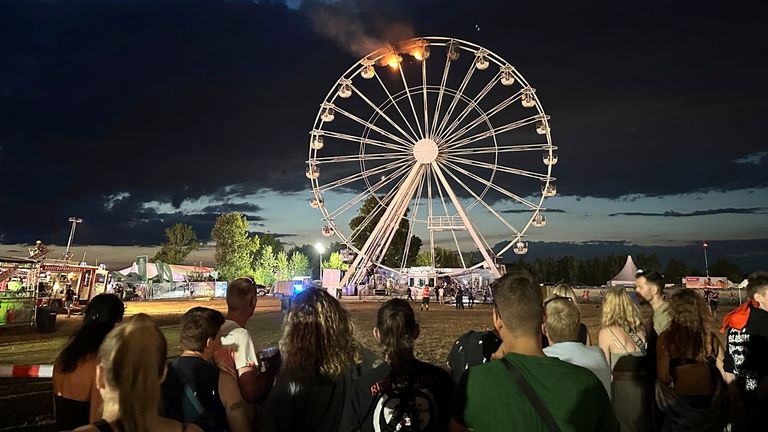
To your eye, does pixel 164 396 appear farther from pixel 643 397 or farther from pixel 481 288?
pixel 481 288

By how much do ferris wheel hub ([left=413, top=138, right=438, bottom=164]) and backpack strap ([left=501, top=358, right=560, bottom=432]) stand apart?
104 ft

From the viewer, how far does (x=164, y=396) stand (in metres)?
3.03

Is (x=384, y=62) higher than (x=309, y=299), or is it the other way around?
(x=384, y=62)

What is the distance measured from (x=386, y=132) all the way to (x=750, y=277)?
2946cm

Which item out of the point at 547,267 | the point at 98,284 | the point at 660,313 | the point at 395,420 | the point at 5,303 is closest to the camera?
the point at 395,420

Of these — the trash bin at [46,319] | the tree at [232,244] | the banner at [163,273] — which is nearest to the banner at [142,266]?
the banner at [163,273]

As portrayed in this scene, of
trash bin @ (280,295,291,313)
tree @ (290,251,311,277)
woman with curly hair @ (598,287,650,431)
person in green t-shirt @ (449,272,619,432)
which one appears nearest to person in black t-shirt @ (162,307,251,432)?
trash bin @ (280,295,291,313)

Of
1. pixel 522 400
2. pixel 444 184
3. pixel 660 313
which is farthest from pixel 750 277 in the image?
pixel 444 184

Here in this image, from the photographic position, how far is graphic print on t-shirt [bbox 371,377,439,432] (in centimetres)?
287

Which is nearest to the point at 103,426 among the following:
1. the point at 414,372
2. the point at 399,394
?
the point at 399,394

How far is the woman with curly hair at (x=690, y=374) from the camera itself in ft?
12.9

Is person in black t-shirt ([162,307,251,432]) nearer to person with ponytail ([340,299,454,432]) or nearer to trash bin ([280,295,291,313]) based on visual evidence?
trash bin ([280,295,291,313])

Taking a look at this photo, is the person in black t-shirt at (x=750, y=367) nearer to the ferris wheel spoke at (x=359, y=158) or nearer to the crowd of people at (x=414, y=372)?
the crowd of people at (x=414, y=372)

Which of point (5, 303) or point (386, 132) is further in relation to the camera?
point (386, 132)
